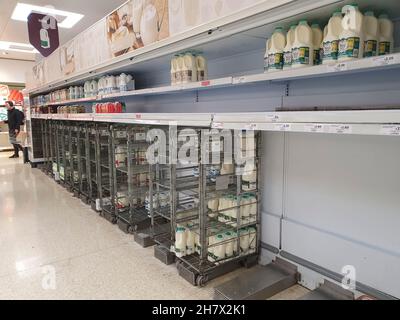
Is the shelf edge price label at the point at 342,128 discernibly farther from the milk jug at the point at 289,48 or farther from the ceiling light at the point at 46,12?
the ceiling light at the point at 46,12

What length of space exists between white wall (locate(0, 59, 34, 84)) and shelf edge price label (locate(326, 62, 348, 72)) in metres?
11.7

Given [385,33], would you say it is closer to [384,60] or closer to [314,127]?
[384,60]

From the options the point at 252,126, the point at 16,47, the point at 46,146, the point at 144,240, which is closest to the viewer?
the point at 252,126

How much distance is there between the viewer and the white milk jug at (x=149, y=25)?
249 centimetres

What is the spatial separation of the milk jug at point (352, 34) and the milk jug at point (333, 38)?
2.1 inches

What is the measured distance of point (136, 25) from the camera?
275 centimetres

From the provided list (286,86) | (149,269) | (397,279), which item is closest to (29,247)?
(149,269)

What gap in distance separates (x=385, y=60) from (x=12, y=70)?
1233 cm

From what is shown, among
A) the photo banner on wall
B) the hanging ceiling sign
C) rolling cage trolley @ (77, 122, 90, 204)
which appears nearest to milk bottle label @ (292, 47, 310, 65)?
the photo banner on wall

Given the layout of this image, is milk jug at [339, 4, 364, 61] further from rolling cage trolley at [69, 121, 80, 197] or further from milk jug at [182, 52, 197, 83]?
rolling cage trolley at [69, 121, 80, 197]

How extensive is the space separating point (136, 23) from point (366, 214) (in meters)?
2.46

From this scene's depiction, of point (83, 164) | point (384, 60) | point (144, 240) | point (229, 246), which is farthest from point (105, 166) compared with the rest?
point (384, 60)

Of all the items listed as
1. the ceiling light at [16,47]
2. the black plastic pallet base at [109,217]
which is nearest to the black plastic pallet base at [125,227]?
the black plastic pallet base at [109,217]
